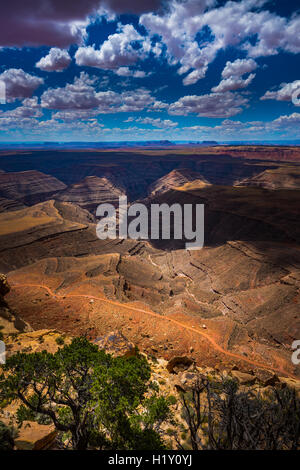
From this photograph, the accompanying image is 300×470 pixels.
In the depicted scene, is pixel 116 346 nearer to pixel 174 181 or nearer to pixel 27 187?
pixel 27 187

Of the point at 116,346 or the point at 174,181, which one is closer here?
the point at 116,346

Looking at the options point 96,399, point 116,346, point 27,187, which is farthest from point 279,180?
point 27,187

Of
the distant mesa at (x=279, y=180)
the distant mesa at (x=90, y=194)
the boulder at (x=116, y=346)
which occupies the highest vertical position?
the distant mesa at (x=279, y=180)

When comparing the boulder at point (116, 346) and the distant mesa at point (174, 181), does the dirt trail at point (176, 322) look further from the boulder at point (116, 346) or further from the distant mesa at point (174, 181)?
the distant mesa at point (174, 181)

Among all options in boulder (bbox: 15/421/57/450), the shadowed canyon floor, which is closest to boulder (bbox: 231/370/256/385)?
the shadowed canyon floor

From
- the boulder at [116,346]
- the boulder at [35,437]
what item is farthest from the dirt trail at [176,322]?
the boulder at [35,437]

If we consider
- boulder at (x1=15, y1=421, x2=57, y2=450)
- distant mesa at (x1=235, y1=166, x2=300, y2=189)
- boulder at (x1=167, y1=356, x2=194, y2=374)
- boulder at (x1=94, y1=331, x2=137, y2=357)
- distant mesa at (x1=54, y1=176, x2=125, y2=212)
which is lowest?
boulder at (x1=167, y1=356, x2=194, y2=374)

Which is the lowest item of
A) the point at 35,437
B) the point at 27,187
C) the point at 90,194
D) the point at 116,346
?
the point at 116,346

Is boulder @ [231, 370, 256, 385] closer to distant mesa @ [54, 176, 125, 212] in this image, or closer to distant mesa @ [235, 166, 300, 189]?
distant mesa @ [54, 176, 125, 212]

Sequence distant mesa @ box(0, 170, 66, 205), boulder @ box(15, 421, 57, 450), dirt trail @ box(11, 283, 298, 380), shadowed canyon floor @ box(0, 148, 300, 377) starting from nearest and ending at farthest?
boulder @ box(15, 421, 57, 450) → dirt trail @ box(11, 283, 298, 380) → shadowed canyon floor @ box(0, 148, 300, 377) → distant mesa @ box(0, 170, 66, 205)

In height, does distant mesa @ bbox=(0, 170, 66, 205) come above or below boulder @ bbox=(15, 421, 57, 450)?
above

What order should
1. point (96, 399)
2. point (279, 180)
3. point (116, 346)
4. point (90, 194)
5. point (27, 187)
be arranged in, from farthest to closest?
1. point (90, 194)
2. point (27, 187)
3. point (279, 180)
4. point (116, 346)
5. point (96, 399)
